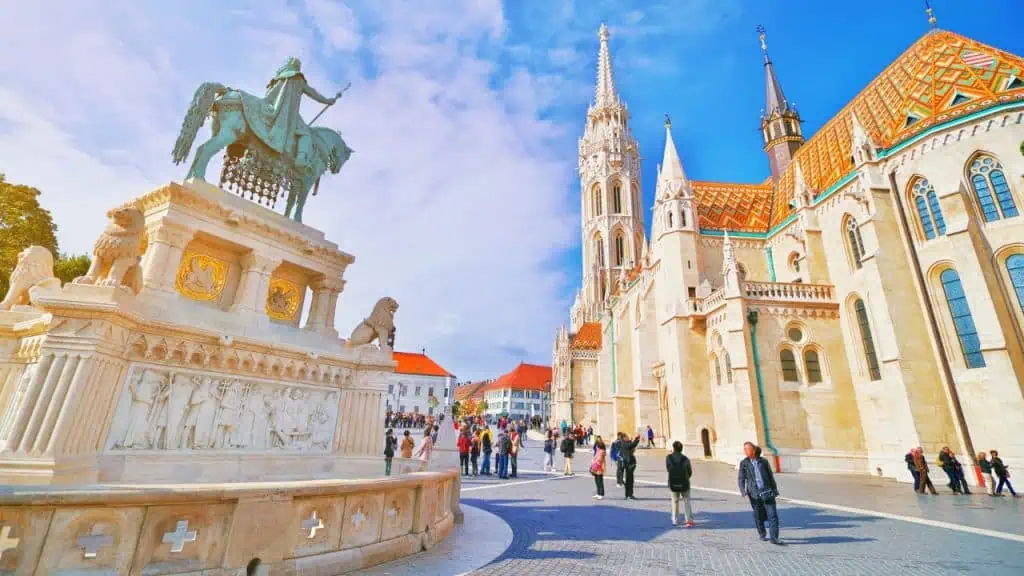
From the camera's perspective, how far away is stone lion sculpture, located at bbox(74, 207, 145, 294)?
18.8ft

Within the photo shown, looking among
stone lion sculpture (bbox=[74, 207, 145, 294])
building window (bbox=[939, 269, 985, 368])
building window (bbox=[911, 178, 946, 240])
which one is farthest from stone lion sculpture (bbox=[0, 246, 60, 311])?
building window (bbox=[911, 178, 946, 240])

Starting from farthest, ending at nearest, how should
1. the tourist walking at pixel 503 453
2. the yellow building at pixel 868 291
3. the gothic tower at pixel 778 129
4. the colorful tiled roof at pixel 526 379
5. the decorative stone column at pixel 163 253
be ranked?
the colorful tiled roof at pixel 526 379
the gothic tower at pixel 778 129
the tourist walking at pixel 503 453
the yellow building at pixel 868 291
the decorative stone column at pixel 163 253

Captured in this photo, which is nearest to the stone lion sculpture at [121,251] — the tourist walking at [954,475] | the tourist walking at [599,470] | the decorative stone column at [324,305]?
the decorative stone column at [324,305]

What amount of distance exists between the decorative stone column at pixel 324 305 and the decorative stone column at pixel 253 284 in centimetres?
108

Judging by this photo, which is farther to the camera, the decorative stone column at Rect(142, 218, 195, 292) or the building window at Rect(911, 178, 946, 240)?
→ the building window at Rect(911, 178, 946, 240)

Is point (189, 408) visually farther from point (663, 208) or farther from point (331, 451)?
point (663, 208)

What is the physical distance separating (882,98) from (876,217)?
9554 mm

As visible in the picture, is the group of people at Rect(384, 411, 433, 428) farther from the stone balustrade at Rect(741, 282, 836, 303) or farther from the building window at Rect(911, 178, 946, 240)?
the building window at Rect(911, 178, 946, 240)

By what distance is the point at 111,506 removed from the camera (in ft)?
10.2

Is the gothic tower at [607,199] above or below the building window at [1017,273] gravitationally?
above

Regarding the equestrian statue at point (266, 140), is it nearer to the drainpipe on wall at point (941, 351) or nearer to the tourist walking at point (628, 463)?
the tourist walking at point (628, 463)

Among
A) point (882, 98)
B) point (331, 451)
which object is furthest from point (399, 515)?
point (882, 98)

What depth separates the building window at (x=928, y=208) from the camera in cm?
1612

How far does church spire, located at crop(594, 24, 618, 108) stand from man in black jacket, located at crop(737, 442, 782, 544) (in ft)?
218
